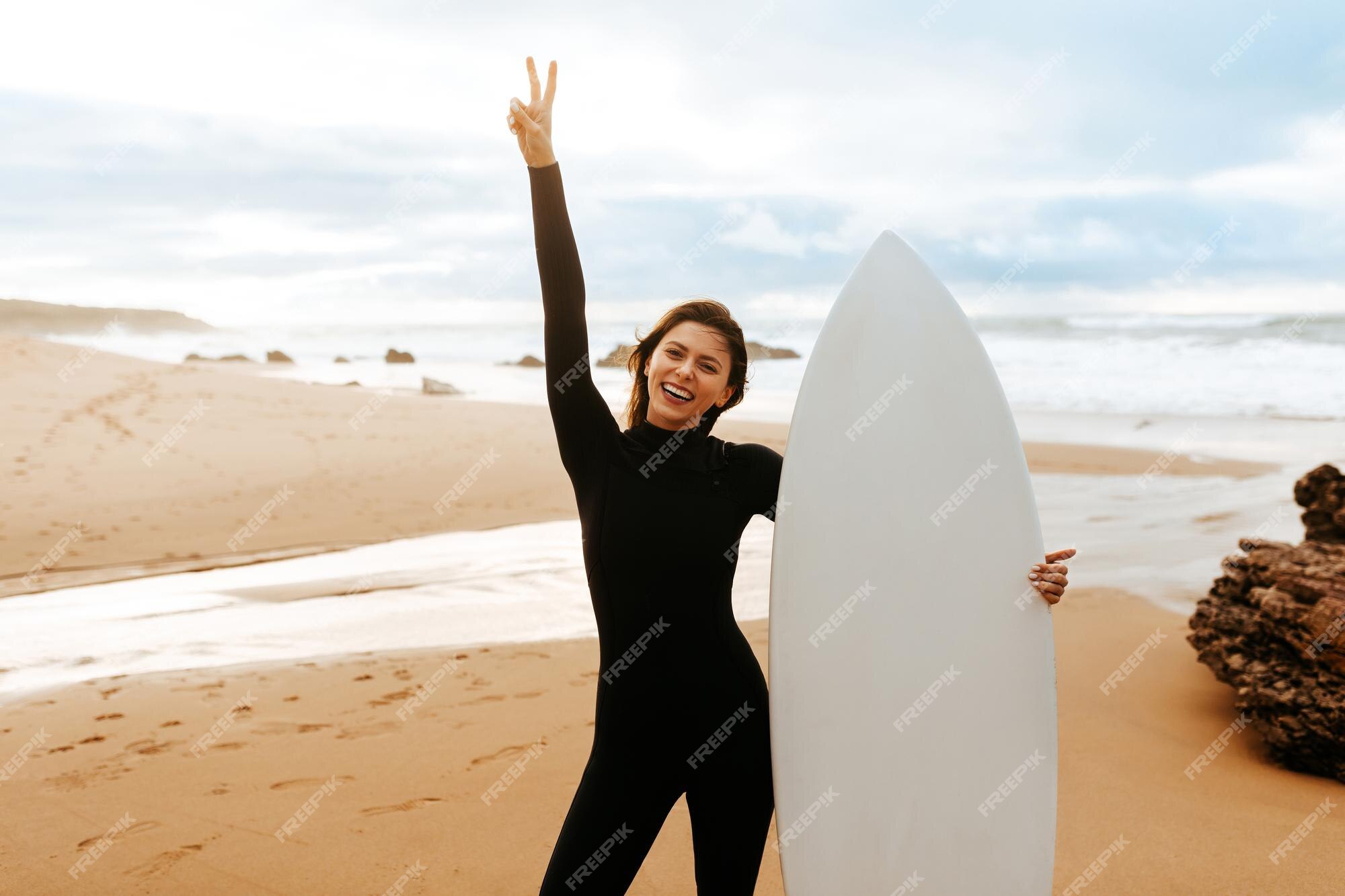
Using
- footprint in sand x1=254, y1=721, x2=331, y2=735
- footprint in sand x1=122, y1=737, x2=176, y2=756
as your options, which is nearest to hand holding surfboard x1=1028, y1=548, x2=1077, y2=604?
footprint in sand x1=254, y1=721, x2=331, y2=735

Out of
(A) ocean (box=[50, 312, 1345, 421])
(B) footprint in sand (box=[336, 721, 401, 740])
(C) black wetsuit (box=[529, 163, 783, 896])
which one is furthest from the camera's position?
(A) ocean (box=[50, 312, 1345, 421])

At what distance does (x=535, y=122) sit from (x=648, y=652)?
3.27 feet

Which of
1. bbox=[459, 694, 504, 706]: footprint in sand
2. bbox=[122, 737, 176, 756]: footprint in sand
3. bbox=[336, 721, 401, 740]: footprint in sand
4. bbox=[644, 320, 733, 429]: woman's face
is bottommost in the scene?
bbox=[122, 737, 176, 756]: footprint in sand

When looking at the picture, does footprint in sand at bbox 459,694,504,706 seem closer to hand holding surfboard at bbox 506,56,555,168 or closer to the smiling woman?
the smiling woman

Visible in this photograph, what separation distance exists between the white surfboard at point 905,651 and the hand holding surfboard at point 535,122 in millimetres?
757

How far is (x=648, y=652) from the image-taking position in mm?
1657

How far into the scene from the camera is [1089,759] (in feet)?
10.7

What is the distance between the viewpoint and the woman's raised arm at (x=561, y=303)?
1681 millimetres

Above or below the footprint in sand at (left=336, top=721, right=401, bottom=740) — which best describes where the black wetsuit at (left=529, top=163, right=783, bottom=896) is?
above

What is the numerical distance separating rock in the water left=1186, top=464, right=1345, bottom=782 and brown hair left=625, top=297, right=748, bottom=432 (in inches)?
90.2

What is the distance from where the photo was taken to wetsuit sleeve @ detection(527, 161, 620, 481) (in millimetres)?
1681

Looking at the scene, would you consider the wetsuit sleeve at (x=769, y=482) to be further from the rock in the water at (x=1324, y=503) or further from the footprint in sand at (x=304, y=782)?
the rock in the water at (x=1324, y=503)

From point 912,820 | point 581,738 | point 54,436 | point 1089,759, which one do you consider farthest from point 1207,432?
point 54,436

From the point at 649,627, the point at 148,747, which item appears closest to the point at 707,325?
the point at 649,627
